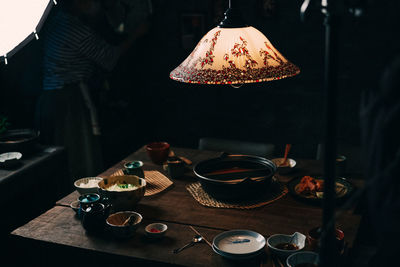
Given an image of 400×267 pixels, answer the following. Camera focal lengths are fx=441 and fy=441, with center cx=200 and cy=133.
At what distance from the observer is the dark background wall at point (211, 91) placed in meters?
3.56

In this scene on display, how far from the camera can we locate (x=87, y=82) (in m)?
3.75

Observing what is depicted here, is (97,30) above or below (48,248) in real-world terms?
above

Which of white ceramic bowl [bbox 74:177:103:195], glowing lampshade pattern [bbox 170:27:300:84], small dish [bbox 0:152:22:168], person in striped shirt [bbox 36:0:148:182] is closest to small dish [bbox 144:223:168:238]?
white ceramic bowl [bbox 74:177:103:195]

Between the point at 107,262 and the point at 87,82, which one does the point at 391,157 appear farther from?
the point at 87,82

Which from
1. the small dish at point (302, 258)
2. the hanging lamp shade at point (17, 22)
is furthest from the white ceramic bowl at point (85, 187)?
the small dish at point (302, 258)

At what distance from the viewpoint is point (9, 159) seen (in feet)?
8.62

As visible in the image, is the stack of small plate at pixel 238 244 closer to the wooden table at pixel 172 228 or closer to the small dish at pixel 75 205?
the wooden table at pixel 172 228

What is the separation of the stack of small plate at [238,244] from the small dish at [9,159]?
1544mm

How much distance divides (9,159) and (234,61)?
1613mm

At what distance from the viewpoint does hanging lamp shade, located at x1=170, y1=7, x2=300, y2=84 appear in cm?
171

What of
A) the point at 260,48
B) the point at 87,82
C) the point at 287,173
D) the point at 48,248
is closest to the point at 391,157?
the point at 260,48

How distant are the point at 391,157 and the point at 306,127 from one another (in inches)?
133

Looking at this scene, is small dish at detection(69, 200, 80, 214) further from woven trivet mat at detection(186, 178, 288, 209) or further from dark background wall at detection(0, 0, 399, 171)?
dark background wall at detection(0, 0, 399, 171)

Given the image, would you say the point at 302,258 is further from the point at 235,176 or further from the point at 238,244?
the point at 235,176
